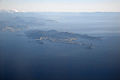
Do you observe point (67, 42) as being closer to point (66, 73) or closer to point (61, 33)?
point (61, 33)

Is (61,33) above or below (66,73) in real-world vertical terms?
above

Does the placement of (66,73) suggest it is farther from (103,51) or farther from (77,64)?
(103,51)

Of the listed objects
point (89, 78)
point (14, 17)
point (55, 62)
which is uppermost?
point (14, 17)

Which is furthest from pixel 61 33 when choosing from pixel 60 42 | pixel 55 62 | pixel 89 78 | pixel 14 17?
pixel 89 78

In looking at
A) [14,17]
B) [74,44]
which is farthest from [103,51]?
[14,17]

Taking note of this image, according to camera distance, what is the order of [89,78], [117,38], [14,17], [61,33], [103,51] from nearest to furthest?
1. [89,78]
2. [14,17]
3. [103,51]
4. [61,33]
5. [117,38]

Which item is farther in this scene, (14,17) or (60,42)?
(60,42)

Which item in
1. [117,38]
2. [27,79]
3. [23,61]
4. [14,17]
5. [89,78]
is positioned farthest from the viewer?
[117,38]
